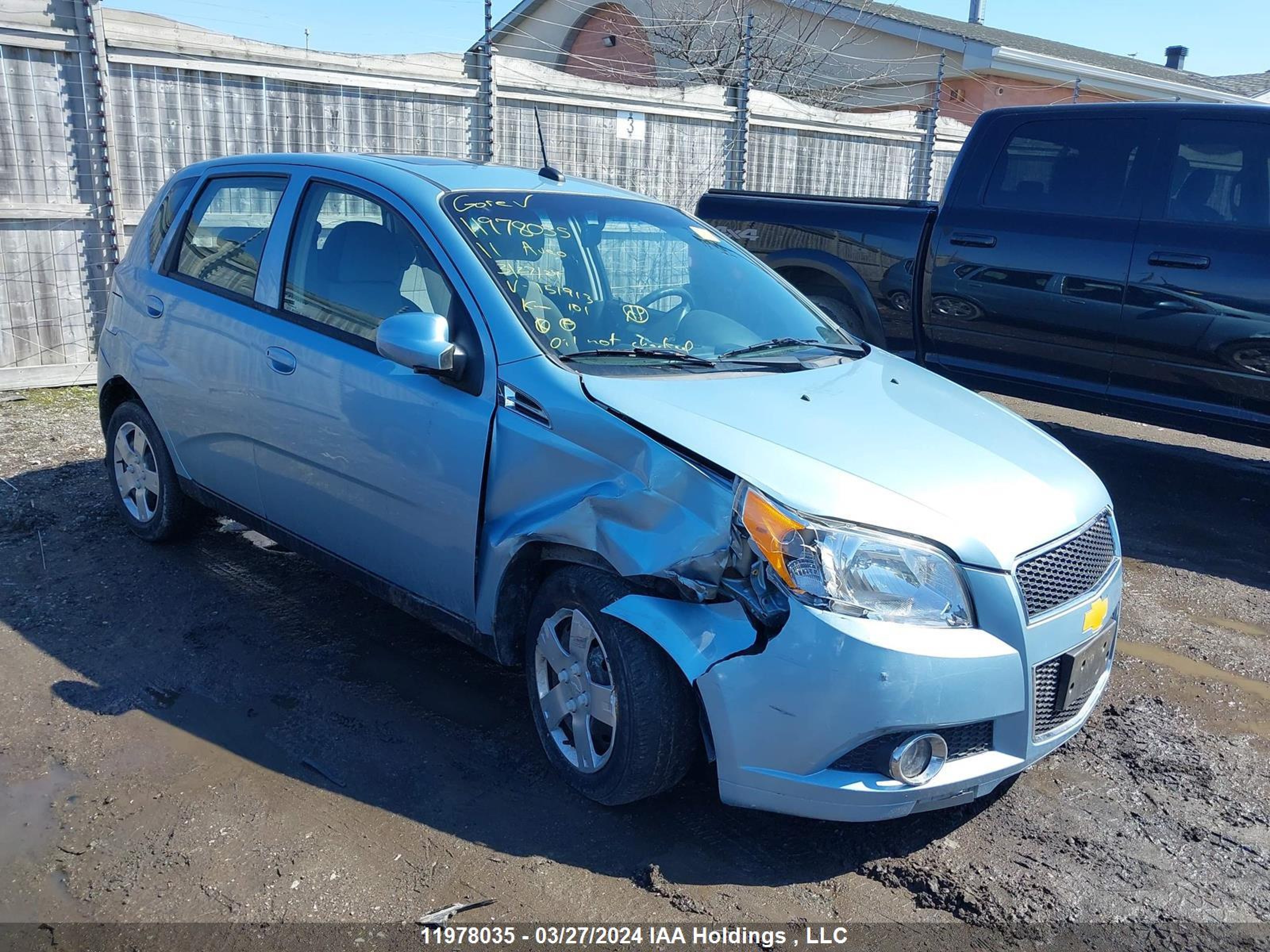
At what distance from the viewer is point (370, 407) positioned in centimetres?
373

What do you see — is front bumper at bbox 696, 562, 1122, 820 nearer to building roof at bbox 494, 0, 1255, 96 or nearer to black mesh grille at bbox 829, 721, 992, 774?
black mesh grille at bbox 829, 721, 992, 774

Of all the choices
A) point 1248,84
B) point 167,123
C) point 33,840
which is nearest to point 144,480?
point 33,840

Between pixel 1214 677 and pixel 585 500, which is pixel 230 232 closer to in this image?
pixel 585 500

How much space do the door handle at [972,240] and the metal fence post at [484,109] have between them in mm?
4467

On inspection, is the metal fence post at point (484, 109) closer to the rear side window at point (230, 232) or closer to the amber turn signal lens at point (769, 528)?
the rear side window at point (230, 232)

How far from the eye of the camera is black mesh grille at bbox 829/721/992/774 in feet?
9.18

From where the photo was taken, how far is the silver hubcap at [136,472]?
511cm

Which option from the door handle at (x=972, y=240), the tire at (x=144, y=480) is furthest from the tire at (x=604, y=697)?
the door handle at (x=972, y=240)

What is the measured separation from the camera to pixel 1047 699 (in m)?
3.01

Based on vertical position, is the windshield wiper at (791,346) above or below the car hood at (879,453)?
above

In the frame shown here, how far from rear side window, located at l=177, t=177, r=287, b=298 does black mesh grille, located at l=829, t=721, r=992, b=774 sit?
293 cm

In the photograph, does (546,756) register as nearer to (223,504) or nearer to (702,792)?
(702,792)

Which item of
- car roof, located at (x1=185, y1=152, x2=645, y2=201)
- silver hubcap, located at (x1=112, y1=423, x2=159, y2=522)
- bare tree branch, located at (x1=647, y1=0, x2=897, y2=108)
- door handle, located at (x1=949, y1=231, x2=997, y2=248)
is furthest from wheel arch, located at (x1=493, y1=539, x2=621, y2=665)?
bare tree branch, located at (x1=647, y1=0, x2=897, y2=108)

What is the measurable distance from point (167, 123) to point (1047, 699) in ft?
25.0
